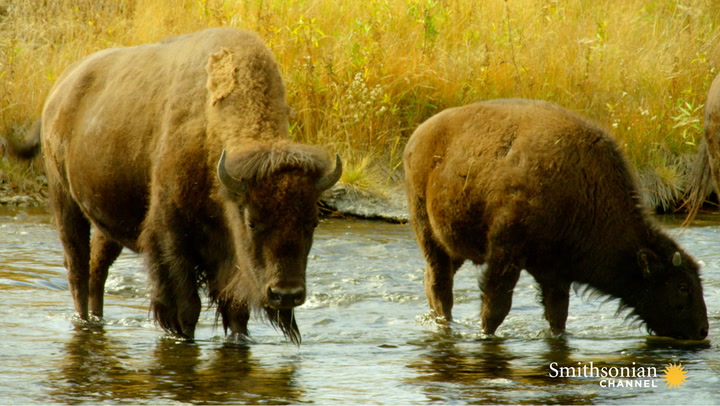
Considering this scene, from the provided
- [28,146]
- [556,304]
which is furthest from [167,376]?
[28,146]

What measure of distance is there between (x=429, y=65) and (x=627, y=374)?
764 centimetres

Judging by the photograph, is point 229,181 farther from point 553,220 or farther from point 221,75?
point 553,220

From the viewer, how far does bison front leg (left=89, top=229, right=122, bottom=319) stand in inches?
297

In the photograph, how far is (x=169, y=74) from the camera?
646 centimetres

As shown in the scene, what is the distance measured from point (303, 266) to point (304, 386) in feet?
2.11

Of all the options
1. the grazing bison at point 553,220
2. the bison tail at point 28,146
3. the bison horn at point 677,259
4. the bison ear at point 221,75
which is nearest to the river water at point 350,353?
the grazing bison at point 553,220

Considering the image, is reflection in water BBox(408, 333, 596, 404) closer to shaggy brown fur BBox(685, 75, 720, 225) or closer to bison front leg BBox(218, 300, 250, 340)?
bison front leg BBox(218, 300, 250, 340)

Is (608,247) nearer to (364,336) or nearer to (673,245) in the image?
(673,245)

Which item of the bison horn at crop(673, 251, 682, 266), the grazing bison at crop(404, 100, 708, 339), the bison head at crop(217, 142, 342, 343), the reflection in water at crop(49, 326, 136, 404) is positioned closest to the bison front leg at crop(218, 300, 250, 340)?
the reflection in water at crop(49, 326, 136, 404)

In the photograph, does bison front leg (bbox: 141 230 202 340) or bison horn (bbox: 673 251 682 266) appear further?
bison horn (bbox: 673 251 682 266)

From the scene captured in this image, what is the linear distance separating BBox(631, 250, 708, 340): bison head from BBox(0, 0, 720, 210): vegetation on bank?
4845 mm

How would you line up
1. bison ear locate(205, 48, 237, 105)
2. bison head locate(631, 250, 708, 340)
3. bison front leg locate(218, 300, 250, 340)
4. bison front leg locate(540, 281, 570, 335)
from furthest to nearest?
1. bison front leg locate(540, 281, 570, 335)
2. bison head locate(631, 250, 708, 340)
3. bison front leg locate(218, 300, 250, 340)
4. bison ear locate(205, 48, 237, 105)

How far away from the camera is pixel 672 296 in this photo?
22.6ft

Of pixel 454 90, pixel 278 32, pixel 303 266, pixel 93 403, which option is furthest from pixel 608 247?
pixel 278 32
